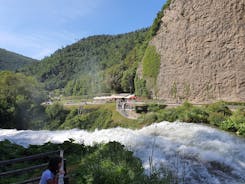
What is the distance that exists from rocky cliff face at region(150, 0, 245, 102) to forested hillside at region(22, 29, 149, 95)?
4526 cm

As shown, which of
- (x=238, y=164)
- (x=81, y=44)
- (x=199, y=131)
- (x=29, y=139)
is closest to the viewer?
(x=238, y=164)

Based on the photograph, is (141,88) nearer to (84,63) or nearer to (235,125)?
(235,125)

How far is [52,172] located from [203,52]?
99.6ft

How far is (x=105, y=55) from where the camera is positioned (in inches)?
5413

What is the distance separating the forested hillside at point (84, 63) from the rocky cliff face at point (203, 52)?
→ 45261 mm

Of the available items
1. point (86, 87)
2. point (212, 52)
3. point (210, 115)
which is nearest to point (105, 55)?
point (86, 87)

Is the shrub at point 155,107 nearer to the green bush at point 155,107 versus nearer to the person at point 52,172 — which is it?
the green bush at point 155,107

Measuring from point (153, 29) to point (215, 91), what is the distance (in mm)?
16337

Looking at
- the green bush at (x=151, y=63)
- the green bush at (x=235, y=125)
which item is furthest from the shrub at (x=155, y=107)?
the green bush at (x=235, y=125)

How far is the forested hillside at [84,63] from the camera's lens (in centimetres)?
10197

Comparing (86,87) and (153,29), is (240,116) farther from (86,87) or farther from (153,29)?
(86,87)

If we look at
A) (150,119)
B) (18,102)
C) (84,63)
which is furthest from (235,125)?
(84,63)

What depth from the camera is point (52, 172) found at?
14.3 ft

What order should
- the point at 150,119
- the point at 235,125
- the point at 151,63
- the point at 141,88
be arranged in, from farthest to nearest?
the point at 141,88 < the point at 151,63 < the point at 150,119 < the point at 235,125
